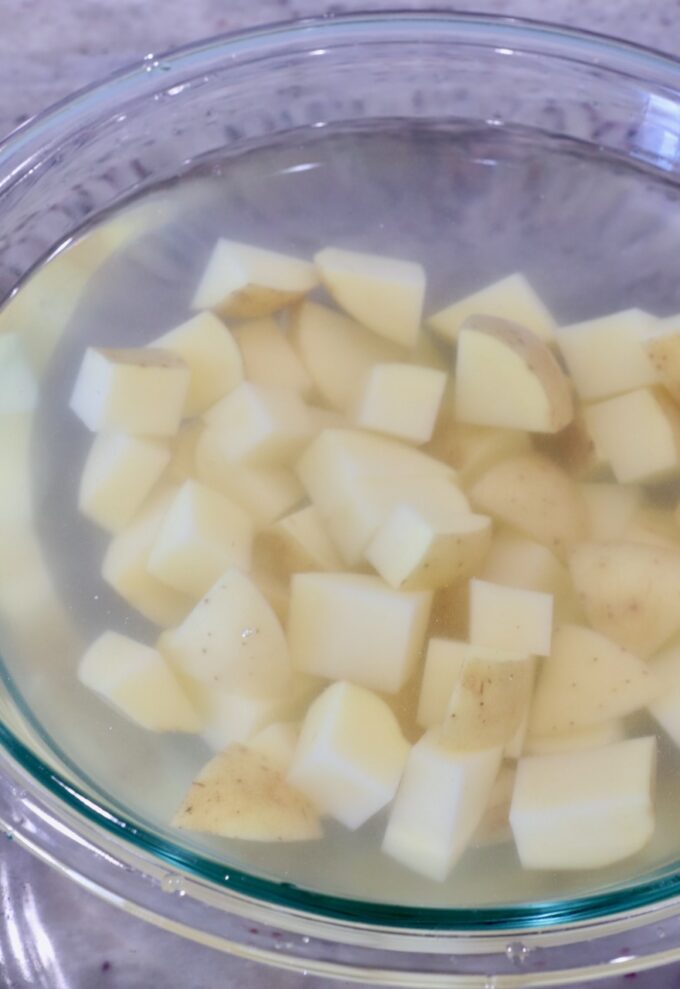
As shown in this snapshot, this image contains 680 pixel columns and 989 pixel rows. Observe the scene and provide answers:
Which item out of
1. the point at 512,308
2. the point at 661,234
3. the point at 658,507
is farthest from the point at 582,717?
the point at 661,234

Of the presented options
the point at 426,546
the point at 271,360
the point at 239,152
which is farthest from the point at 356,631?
the point at 239,152

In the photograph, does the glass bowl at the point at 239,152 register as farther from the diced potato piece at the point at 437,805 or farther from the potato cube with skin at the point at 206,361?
the potato cube with skin at the point at 206,361

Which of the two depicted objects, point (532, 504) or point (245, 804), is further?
point (532, 504)

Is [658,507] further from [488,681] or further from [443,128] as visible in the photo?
[443,128]

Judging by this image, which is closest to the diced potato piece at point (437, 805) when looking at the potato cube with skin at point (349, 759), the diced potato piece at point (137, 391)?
the potato cube with skin at point (349, 759)

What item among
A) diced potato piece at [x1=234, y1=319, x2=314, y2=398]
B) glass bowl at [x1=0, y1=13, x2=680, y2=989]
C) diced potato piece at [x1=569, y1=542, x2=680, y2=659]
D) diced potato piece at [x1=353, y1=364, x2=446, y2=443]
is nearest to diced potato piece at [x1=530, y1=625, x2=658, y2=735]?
diced potato piece at [x1=569, y1=542, x2=680, y2=659]

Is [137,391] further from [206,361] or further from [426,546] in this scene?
[426,546]
